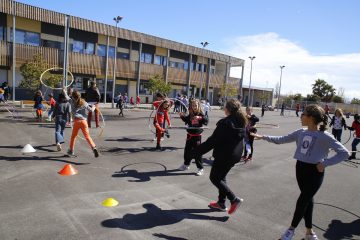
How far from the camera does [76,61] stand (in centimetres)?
3159

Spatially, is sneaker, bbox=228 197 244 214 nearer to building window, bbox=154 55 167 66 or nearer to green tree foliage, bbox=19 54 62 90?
green tree foliage, bbox=19 54 62 90

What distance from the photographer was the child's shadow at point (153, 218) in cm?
500

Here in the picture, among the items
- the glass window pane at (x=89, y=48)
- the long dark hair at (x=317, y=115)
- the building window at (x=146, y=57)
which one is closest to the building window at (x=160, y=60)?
the building window at (x=146, y=57)

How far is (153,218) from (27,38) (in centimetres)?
2891

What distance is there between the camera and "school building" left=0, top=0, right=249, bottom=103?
27547mm

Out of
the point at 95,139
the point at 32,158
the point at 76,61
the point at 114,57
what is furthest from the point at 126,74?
the point at 32,158

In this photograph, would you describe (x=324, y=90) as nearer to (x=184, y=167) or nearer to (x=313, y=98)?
(x=313, y=98)

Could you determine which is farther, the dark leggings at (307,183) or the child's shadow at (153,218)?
the child's shadow at (153,218)

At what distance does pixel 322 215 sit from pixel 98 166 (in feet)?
18.1

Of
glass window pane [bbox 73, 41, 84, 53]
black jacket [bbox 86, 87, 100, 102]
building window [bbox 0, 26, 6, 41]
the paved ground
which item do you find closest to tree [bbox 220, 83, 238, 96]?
glass window pane [bbox 73, 41, 84, 53]

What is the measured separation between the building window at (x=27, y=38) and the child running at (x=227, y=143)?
28056 mm

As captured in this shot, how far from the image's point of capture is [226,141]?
5363 millimetres

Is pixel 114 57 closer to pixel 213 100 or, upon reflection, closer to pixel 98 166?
pixel 213 100

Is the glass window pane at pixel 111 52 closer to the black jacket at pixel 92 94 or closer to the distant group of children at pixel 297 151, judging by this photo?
the black jacket at pixel 92 94
